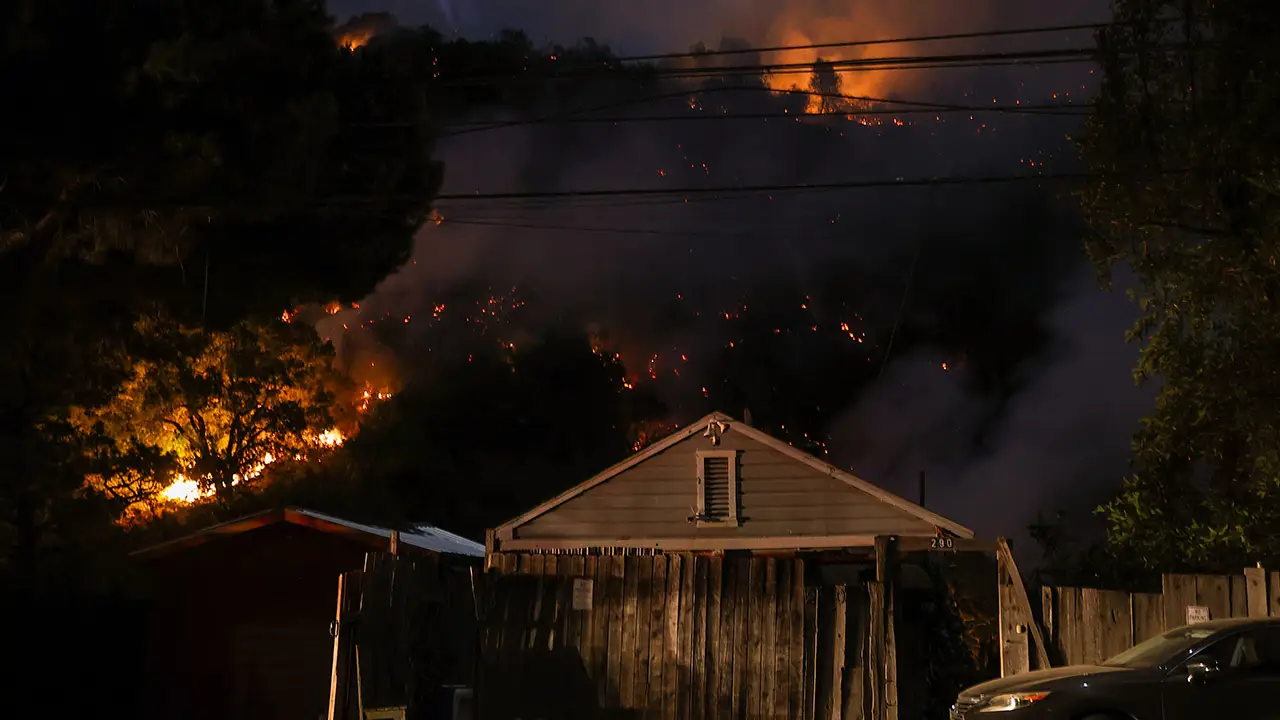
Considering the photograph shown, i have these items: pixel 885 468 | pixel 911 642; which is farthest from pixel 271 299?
pixel 885 468

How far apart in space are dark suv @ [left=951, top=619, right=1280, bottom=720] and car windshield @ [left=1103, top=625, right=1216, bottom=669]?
1 cm

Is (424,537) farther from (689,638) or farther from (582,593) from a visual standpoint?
(689,638)

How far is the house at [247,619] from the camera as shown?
19.4 meters

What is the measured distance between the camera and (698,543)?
23.6 m

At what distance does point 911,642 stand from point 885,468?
30441mm

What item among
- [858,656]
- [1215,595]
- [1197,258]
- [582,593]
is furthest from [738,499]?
[1215,595]

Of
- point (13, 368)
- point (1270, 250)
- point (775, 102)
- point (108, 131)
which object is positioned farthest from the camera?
point (775, 102)

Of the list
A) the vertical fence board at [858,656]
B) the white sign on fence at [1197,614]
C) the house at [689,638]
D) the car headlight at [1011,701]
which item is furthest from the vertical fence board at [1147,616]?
the vertical fence board at [858,656]

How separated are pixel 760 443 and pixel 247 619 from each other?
949 cm

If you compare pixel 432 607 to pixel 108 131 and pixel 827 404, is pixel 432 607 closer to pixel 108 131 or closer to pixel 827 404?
pixel 108 131

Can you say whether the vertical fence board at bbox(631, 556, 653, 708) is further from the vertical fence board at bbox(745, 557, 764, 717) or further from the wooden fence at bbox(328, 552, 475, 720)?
the wooden fence at bbox(328, 552, 475, 720)

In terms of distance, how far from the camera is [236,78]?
18.5 m

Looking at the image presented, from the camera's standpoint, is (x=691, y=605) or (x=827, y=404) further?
(x=827, y=404)

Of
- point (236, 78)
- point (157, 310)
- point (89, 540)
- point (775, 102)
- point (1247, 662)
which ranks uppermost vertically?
point (775, 102)
